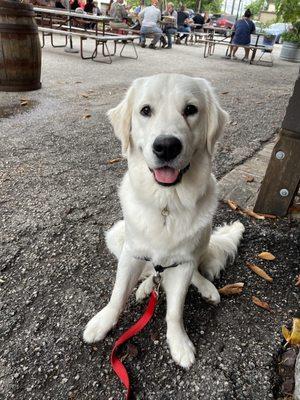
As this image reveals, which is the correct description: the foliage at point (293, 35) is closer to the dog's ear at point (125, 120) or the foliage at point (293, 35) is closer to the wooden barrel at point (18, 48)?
the wooden barrel at point (18, 48)

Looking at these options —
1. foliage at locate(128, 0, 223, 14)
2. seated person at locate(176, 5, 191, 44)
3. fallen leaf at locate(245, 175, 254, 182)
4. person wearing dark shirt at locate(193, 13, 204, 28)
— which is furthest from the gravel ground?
foliage at locate(128, 0, 223, 14)

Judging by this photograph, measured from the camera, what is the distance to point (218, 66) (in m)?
10.5

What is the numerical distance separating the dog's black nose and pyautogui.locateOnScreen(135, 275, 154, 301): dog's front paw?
0.88 m

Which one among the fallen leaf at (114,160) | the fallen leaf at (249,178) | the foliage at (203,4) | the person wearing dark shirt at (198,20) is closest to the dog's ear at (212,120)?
the fallen leaf at (249,178)

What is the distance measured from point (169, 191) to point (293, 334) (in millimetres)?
1061

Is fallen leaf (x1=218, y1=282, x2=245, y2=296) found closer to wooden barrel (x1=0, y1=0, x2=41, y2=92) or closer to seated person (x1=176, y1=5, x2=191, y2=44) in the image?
wooden barrel (x1=0, y1=0, x2=41, y2=92)

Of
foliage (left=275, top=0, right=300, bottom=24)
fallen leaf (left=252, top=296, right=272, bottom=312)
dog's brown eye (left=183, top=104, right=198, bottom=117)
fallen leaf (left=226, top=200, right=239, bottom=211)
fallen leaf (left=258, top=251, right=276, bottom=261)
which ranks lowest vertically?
fallen leaf (left=252, top=296, right=272, bottom=312)

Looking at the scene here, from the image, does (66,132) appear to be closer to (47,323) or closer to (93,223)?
(93,223)

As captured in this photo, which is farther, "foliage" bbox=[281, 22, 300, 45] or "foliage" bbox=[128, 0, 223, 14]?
"foliage" bbox=[128, 0, 223, 14]

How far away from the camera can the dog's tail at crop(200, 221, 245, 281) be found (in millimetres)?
2219

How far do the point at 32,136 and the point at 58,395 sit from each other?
10.9 feet

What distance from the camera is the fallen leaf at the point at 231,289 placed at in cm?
214

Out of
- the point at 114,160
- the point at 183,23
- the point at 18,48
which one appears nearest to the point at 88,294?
the point at 114,160

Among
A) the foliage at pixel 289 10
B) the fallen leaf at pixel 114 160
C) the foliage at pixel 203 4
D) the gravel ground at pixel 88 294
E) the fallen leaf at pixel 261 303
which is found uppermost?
the foliage at pixel 289 10
